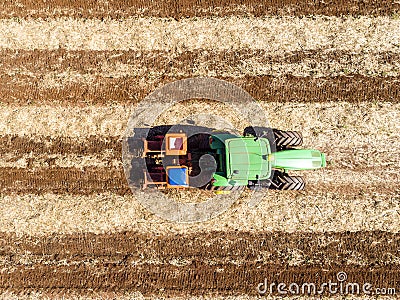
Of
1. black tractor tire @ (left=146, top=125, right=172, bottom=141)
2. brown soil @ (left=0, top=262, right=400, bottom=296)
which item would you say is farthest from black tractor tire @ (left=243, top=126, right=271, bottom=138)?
brown soil @ (left=0, top=262, right=400, bottom=296)

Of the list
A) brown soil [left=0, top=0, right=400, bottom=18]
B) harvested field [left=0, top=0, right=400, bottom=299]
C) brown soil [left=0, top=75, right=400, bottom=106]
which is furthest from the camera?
brown soil [left=0, top=0, right=400, bottom=18]

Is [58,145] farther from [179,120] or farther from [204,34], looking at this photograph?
[204,34]

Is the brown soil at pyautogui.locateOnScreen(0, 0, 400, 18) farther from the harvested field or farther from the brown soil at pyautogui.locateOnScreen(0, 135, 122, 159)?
the brown soil at pyautogui.locateOnScreen(0, 135, 122, 159)

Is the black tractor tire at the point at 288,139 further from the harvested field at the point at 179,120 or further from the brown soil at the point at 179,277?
the brown soil at the point at 179,277

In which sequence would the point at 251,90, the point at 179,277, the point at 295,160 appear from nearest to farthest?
the point at 295,160 < the point at 179,277 < the point at 251,90

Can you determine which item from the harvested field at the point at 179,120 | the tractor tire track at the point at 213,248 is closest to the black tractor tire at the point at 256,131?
the harvested field at the point at 179,120

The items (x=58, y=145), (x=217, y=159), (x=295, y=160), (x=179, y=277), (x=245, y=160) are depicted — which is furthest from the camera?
(x=58, y=145)

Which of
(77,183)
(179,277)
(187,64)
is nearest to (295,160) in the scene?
(187,64)
